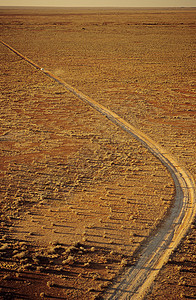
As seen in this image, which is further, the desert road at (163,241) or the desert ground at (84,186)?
the desert ground at (84,186)

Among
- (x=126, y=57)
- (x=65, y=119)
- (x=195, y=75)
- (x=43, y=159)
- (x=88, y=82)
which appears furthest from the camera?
(x=126, y=57)

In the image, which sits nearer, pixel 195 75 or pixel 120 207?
pixel 120 207

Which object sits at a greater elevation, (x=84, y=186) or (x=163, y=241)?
(x=84, y=186)

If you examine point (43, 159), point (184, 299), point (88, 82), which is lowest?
point (184, 299)

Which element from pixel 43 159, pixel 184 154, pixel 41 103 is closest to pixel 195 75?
pixel 41 103

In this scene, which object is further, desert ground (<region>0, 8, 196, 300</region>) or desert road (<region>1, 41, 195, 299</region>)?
desert ground (<region>0, 8, 196, 300</region>)

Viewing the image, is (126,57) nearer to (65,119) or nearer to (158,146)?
(65,119)

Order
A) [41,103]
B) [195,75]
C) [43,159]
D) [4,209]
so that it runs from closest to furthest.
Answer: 1. [4,209]
2. [43,159]
3. [41,103]
4. [195,75]

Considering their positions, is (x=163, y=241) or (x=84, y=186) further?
(x=84, y=186)
